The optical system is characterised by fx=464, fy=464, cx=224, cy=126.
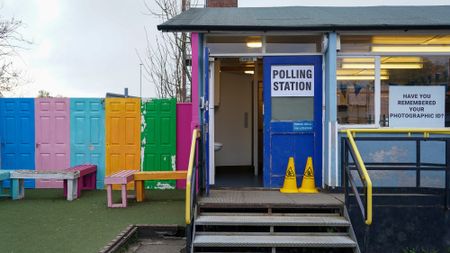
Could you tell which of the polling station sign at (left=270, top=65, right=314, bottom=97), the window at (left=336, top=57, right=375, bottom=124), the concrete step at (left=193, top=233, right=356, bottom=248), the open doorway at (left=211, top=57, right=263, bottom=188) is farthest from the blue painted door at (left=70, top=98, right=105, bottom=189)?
the window at (left=336, top=57, right=375, bottom=124)

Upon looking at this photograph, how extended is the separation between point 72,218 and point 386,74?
5780mm

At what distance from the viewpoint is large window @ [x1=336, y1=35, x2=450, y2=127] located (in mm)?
7898

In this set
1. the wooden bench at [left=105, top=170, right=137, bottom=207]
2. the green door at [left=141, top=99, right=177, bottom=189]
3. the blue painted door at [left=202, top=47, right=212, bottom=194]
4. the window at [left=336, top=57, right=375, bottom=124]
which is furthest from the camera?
the green door at [left=141, top=99, right=177, bottom=189]

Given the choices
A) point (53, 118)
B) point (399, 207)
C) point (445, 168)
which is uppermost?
point (53, 118)

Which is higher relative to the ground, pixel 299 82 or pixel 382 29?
pixel 382 29

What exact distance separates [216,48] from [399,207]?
3.97 meters

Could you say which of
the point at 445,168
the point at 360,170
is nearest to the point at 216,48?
the point at 360,170

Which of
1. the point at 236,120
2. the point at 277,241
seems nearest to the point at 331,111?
the point at 277,241

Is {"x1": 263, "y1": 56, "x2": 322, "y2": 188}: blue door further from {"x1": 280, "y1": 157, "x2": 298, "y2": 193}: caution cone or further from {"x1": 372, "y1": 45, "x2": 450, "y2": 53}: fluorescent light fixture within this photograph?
{"x1": 372, "y1": 45, "x2": 450, "y2": 53}: fluorescent light fixture

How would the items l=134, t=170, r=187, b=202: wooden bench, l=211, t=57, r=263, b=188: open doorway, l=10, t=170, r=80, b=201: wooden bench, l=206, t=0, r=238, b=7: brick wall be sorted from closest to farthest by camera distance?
1. l=134, t=170, r=187, b=202: wooden bench
2. l=10, t=170, r=80, b=201: wooden bench
3. l=211, t=57, r=263, b=188: open doorway
4. l=206, t=0, r=238, b=7: brick wall

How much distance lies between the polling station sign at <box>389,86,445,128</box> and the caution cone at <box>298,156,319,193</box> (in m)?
1.57

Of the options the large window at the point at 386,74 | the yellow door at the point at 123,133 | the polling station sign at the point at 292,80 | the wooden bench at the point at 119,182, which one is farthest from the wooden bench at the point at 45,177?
the large window at the point at 386,74

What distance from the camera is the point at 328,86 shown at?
25.4ft

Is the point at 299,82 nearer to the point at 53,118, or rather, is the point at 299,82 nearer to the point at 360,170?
the point at 360,170
